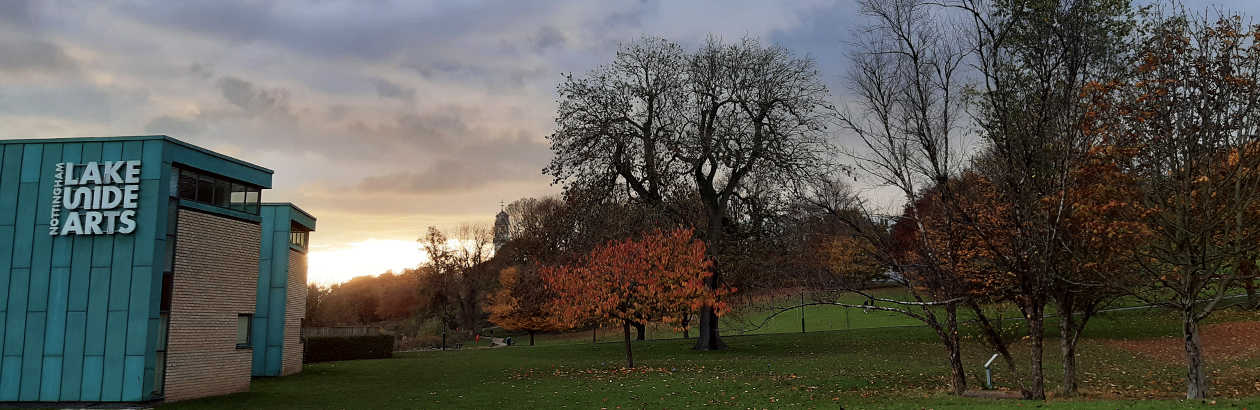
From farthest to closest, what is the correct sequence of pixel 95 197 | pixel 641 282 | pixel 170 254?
pixel 641 282 → pixel 170 254 → pixel 95 197

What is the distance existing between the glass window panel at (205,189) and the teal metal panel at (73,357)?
3681mm

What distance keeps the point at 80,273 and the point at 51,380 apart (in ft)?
8.23

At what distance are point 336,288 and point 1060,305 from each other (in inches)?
2572

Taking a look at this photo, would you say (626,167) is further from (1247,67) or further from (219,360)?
(1247,67)

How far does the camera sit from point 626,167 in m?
30.5

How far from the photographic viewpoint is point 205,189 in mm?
19250

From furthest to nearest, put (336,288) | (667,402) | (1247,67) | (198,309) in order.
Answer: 1. (336,288)
2. (198,309)
3. (667,402)
4. (1247,67)

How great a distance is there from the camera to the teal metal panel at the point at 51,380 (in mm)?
17172

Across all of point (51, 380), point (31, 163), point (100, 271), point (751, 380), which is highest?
point (31, 163)

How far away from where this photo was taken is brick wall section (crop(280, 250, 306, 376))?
26.9m

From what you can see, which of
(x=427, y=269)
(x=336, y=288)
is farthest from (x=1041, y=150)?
(x=336, y=288)

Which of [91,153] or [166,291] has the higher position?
[91,153]

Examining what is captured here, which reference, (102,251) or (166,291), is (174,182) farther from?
(166,291)

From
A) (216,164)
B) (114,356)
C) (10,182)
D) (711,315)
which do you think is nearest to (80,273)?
(114,356)
